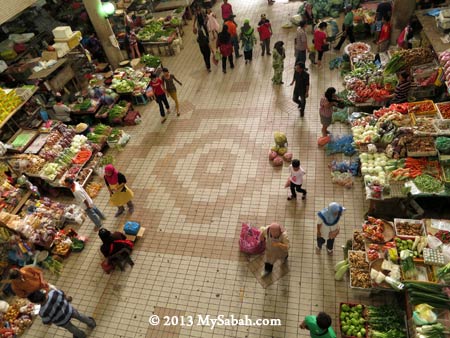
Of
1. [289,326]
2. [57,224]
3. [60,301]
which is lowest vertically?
[289,326]

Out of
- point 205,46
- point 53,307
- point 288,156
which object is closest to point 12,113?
point 53,307

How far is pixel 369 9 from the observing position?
42.5ft

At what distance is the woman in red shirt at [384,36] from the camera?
10672 mm

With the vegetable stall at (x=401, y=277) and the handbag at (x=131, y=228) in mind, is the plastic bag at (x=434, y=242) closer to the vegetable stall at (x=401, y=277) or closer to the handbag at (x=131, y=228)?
the vegetable stall at (x=401, y=277)

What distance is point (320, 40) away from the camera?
11484mm

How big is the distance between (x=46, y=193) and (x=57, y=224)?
1.74 m

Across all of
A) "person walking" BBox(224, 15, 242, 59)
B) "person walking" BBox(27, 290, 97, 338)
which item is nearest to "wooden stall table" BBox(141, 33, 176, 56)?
"person walking" BBox(224, 15, 242, 59)

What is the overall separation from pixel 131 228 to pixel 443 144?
7.26 metres

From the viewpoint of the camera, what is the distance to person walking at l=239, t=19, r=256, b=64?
12152 millimetres

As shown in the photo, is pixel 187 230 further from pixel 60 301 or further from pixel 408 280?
pixel 408 280

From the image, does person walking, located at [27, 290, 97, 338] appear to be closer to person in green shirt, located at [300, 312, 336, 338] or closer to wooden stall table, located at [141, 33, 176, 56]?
person in green shirt, located at [300, 312, 336, 338]

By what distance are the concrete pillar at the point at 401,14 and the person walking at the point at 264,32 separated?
4263 mm

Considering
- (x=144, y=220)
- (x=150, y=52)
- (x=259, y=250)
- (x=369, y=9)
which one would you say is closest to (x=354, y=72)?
(x=369, y=9)

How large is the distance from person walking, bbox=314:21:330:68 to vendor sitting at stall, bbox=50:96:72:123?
9005 millimetres
